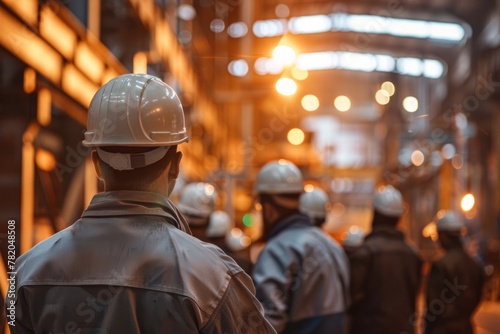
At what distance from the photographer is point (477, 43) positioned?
24891 mm

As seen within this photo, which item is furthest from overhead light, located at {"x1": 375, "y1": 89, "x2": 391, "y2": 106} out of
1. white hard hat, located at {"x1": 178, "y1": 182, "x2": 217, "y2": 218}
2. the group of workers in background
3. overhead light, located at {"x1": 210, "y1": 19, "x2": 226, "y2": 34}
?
the group of workers in background

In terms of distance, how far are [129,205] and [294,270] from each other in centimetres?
238

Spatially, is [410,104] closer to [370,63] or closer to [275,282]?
[370,63]

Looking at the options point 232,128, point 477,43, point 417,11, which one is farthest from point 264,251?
point 232,128

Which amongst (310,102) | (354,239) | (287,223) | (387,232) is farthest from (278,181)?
(310,102)

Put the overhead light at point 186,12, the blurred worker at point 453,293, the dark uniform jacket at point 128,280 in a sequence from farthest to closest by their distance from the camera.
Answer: the overhead light at point 186,12 → the blurred worker at point 453,293 → the dark uniform jacket at point 128,280

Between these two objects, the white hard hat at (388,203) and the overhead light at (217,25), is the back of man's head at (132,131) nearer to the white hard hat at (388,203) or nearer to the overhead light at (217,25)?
the white hard hat at (388,203)

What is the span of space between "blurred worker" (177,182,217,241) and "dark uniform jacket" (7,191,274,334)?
14.9 ft

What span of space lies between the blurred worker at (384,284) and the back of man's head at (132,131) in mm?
4601

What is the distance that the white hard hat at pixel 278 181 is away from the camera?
531 cm

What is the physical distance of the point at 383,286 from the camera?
681 cm

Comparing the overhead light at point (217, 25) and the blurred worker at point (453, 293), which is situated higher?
the overhead light at point (217, 25)

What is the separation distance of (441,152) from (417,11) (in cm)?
566

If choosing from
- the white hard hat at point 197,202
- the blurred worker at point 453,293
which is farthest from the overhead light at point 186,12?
the blurred worker at point 453,293
